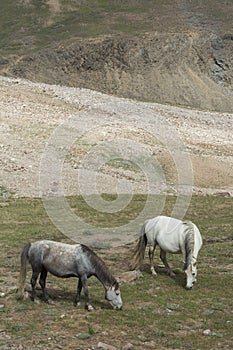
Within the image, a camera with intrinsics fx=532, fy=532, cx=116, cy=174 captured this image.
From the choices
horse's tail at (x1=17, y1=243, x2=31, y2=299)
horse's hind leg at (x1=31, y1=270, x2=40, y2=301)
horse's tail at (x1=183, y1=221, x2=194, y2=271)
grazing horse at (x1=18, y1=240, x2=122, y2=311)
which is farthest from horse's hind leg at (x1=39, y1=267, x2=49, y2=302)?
horse's tail at (x1=183, y1=221, x2=194, y2=271)

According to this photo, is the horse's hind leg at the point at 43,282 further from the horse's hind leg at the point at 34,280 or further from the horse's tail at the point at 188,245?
the horse's tail at the point at 188,245

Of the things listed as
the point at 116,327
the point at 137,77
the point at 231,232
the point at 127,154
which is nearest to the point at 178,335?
the point at 116,327

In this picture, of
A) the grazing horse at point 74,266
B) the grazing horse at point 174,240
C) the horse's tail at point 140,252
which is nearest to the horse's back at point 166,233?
the grazing horse at point 174,240

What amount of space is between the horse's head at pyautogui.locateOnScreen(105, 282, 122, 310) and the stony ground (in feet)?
64.6

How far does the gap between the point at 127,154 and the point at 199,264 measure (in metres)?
24.3

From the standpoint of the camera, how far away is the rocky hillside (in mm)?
80625

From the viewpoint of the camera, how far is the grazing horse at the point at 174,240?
1587cm

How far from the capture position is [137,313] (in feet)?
45.3

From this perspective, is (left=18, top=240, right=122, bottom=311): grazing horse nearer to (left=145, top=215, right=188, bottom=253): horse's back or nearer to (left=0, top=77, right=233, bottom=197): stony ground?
(left=145, top=215, right=188, bottom=253): horse's back


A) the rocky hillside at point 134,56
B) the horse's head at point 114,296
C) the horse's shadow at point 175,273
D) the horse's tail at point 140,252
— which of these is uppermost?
the horse's head at point 114,296

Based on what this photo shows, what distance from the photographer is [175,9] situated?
10869 cm

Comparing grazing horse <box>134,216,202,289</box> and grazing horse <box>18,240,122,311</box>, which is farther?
grazing horse <box>134,216,202,289</box>

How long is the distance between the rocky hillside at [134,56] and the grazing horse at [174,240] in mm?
58476

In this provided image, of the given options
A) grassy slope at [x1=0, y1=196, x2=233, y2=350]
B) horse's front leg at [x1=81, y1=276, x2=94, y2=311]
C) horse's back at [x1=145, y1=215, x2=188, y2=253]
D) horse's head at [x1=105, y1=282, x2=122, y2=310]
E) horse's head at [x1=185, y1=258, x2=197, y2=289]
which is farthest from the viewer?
horse's back at [x1=145, y1=215, x2=188, y2=253]
